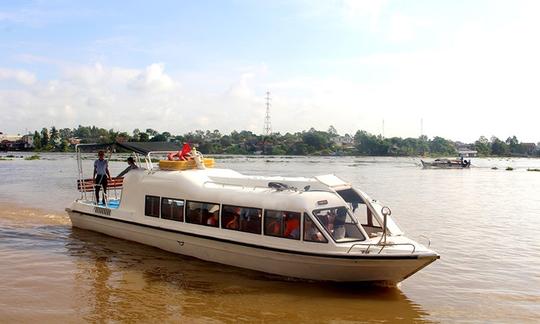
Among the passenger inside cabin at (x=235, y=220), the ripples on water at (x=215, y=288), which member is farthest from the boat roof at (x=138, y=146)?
the passenger inside cabin at (x=235, y=220)

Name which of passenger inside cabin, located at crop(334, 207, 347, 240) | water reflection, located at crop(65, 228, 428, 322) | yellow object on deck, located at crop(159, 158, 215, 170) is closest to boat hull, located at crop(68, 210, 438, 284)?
water reflection, located at crop(65, 228, 428, 322)

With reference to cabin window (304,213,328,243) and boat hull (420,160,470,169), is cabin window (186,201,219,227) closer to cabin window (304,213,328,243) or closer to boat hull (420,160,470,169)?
cabin window (304,213,328,243)

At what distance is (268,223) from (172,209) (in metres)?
3.42

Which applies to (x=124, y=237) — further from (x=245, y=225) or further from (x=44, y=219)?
(x=44, y=219)

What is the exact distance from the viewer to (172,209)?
13.6m

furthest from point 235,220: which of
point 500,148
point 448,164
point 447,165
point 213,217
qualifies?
point 500,148

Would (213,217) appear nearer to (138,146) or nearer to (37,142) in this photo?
(138,146)

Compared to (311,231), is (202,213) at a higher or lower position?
higher

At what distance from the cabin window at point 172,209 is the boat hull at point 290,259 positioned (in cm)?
40

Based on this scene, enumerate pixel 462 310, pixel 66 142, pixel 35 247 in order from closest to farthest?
pixel 462 310 < pixel 35 247 < pixel 66 142

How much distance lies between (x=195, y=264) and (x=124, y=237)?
347 centimetres

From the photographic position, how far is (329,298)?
1058cm

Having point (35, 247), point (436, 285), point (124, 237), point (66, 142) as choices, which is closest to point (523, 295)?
point (436, 285)

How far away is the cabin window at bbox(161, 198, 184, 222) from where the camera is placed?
1341cm
